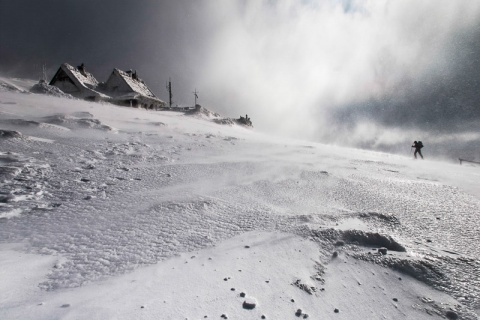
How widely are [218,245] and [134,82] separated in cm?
2943

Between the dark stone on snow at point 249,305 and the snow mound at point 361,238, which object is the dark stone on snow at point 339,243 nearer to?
the snow mound at point 361,238

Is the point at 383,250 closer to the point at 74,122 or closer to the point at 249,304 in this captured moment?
the point at 249,304

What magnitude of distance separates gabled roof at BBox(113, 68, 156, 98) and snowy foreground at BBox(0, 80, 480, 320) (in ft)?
79.1

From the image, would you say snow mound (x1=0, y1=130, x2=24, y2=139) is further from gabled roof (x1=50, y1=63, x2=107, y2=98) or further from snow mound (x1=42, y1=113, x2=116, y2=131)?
gabled roof (x1=50, y1=63, x2=107, y2=98)

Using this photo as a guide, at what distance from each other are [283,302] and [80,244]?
1513mm

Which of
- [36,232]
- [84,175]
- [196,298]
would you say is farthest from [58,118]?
[196,298]

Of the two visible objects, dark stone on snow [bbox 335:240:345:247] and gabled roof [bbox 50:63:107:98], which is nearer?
dark stone on snow [bbox 335:240:345:247]

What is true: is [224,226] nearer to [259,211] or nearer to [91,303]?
[259,211]

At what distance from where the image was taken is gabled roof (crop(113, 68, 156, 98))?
83.9ft

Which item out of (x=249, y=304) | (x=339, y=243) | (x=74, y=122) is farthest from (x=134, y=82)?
(x=249, y=304)

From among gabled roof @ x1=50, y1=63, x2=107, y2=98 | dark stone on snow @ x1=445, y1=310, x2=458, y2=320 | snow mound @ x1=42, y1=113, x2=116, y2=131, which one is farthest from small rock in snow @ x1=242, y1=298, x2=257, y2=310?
gabled roof @ x1=50, y1=63, x2=107, y2=98

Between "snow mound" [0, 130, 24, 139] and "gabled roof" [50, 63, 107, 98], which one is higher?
"gabled roof" [50, 63, 107, 98]

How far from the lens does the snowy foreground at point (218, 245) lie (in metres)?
1.42

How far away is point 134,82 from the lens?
2744 centimetres
